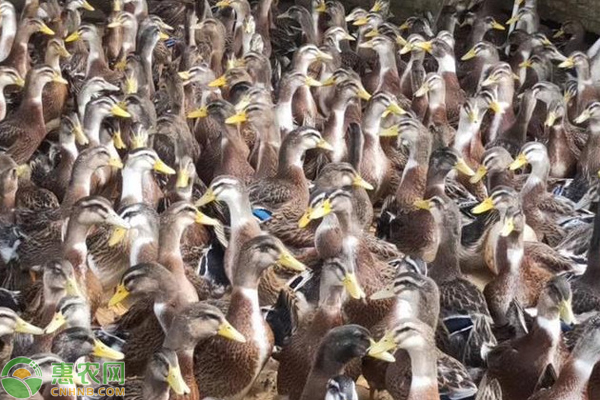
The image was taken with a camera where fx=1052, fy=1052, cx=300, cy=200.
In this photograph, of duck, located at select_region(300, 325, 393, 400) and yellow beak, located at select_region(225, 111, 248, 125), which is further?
yellow beak, located at select_region(225, 111, 248, 125)

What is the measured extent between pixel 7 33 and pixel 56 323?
551 centimetres

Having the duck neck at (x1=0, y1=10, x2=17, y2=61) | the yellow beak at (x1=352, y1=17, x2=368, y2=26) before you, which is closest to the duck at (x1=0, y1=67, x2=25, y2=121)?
the duck neck at (x1=0, y1=10, x2=17, y2=61)

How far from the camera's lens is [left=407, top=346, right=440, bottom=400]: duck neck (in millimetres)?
4875

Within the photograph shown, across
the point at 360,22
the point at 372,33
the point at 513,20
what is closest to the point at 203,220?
the point at 372,33

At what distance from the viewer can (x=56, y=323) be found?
202 inches

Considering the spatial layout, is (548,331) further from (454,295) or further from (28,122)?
(28,122)

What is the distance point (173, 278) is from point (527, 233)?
2.57m

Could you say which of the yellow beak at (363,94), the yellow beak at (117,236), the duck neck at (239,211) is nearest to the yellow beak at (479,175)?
the yellow beak at (363,94)

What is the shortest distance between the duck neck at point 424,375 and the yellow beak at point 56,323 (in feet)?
5.59

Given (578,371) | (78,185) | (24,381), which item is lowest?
(78,185)

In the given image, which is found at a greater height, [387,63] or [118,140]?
[387,63]

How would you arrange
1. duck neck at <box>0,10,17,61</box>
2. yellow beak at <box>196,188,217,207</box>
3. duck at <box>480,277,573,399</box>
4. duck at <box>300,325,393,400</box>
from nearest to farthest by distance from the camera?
duck at <box>300,325,393,400</box> → duck at <box>480,277,573,399</box> → yellow beak at <box>196,188,217,207</box> → duck neck at <box>0,10,17,61</box>

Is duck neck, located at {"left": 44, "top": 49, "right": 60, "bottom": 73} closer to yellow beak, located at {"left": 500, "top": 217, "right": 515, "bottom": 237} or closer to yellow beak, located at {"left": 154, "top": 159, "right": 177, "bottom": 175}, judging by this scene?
yellow beak, located at {"left": 154, "top": 159, "right": 177, "bottom": 175}

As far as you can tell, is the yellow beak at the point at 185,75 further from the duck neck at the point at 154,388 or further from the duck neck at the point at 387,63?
the duck neck at the point at 154,388
